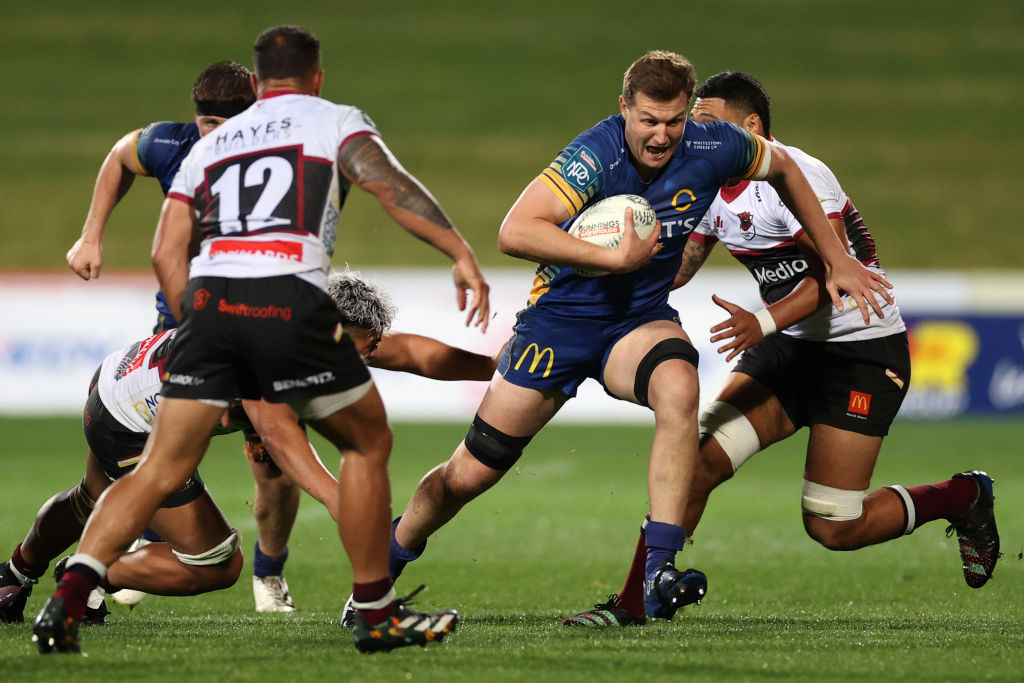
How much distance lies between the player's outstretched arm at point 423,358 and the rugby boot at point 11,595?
1.79m

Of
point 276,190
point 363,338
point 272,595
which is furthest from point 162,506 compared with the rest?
point 276,190

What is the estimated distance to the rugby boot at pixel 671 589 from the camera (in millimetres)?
4605

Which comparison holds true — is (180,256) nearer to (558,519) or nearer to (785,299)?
(785,299)

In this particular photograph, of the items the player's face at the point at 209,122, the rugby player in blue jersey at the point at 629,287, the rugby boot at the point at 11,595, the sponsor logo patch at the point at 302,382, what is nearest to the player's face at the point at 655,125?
the rugby player in blue jersey at the point at 629,287

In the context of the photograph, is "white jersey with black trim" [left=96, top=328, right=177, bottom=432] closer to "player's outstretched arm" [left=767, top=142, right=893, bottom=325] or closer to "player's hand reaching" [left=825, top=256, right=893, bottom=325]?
"player's outstretched arm" [left=767, top=142, right=893, bottom=325]

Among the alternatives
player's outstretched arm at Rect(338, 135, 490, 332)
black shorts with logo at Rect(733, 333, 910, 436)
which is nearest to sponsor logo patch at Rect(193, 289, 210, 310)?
player's outstretched arm at Rect(338, 135, 490, 332)

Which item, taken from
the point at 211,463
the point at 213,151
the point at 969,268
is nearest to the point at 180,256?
the point at 213,151

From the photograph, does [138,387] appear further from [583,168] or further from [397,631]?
[583,168]

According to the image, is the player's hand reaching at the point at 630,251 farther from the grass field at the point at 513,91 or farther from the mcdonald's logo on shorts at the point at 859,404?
the grass field at the point at 513,91

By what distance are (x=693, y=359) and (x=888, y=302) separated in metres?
1.13

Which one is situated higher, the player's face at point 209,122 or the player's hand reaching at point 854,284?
the player's face at point 209,122

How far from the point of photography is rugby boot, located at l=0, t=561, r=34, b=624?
5566mm

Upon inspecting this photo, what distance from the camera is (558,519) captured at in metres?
9.98

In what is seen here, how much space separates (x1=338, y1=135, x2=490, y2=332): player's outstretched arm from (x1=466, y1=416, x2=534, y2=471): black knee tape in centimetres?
122
